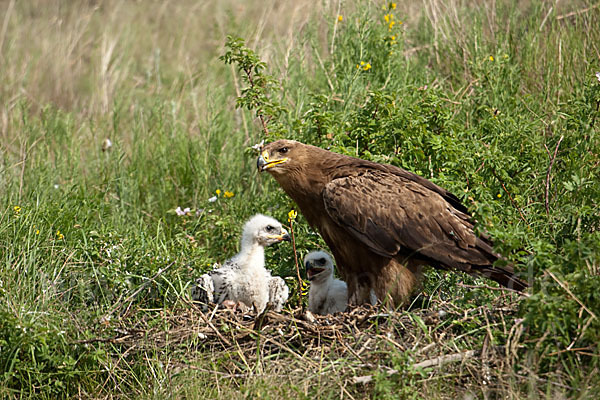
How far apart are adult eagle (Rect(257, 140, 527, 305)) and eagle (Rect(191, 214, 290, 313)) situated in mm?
381

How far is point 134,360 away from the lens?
4.62 m

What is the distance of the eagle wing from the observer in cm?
492

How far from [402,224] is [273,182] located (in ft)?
6.90

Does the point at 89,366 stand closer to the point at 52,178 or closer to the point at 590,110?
the point at 52,178

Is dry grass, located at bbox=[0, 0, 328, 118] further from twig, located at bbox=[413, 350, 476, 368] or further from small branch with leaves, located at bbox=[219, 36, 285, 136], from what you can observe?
twig, located at bbox=[413, 350, 476, 368]

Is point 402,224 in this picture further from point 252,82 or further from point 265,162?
point 252,82

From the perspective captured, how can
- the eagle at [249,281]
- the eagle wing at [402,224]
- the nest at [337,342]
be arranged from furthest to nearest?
the eagle at [249,281] < the eagle wing at [402,224] < the nest at [337,342]

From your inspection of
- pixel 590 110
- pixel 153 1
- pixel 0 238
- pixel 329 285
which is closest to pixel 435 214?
pixel 329 285

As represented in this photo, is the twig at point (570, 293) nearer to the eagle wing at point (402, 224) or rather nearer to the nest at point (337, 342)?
the nest at point (337, 342)

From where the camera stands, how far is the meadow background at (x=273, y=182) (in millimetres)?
3965

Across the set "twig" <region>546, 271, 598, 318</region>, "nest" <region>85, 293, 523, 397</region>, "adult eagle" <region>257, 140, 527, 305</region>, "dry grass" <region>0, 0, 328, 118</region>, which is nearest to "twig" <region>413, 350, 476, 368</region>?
"nest" <region>85, 293, 523, 397</region>

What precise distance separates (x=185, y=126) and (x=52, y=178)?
5.24 feet

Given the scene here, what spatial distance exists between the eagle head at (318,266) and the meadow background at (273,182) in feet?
1.52

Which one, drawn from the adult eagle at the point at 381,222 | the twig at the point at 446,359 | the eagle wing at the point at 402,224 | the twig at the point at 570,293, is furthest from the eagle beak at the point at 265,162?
the twig at the point at 570,293
